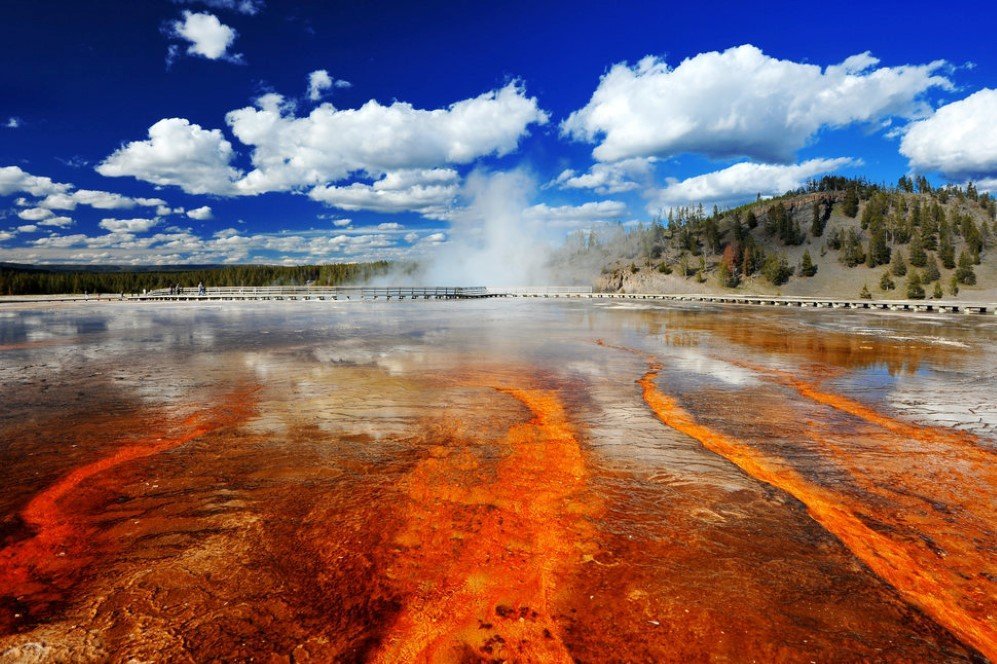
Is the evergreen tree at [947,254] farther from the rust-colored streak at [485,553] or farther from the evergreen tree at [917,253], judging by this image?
the rust-colored streak at [485,553]

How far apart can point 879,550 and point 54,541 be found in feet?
21.5

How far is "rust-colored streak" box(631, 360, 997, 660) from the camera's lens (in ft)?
11.1

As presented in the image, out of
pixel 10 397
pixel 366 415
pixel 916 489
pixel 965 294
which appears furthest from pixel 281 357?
pixel 965 294

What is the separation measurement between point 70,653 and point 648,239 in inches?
5970

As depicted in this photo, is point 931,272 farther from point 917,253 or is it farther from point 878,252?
point 878,252

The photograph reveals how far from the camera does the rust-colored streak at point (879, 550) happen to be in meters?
3.38

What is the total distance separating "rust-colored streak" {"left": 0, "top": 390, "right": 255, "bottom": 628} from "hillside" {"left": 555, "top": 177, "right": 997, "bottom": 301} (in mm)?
86169

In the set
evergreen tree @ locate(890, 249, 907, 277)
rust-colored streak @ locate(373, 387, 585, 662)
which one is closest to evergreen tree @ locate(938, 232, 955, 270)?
evergreen tree @ locate(890, 249, 907, 277)

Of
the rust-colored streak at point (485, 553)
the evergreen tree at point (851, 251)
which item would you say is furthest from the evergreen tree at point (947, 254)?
the rust-colored streak at point (485, 553)

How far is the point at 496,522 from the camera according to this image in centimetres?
470

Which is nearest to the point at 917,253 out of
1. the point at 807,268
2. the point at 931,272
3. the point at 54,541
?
the point at 931,272

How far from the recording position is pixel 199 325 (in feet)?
79.6

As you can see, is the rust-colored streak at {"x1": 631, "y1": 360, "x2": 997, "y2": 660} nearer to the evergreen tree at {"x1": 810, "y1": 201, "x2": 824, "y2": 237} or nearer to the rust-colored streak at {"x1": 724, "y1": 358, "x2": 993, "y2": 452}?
the rust-colored streak at {"x1": 724, "y1": 358, "x2": 993, "y2": 452}

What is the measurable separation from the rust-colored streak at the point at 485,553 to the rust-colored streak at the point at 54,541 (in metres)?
2.38
